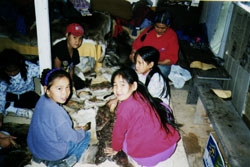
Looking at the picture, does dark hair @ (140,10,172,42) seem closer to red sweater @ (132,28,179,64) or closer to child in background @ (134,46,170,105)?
red sweater @ (132,28,179,64)

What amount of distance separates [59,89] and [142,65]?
115 cm

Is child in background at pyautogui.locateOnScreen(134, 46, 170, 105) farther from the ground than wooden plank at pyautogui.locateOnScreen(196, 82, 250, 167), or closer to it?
farther from the ground

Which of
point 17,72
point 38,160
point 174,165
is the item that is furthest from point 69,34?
point 174,165

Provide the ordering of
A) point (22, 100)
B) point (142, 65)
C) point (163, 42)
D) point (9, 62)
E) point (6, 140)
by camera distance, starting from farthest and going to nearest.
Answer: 1. point (163, 42)
2. point (22, 100)
3. point (9, 62)
4. point (142, 65)
5. point (6, 140)

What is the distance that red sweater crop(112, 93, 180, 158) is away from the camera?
203cm

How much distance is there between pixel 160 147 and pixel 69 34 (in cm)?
224

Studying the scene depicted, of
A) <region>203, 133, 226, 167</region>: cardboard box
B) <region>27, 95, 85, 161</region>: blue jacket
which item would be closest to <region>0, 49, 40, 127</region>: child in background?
<region>27, 95, 85, 161</region>: blue jacket

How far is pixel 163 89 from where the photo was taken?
→ 2.81 meters

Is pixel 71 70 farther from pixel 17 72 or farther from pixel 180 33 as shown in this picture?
pixel 180 33

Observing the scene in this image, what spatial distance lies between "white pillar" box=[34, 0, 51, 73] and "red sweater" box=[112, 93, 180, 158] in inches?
51.5

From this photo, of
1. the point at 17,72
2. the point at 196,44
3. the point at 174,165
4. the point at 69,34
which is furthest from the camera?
the point at 196,44

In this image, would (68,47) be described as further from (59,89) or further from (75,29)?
(59,89)

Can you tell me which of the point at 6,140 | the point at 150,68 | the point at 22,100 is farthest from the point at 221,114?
the point at 22,100

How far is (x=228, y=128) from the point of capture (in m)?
2.51
